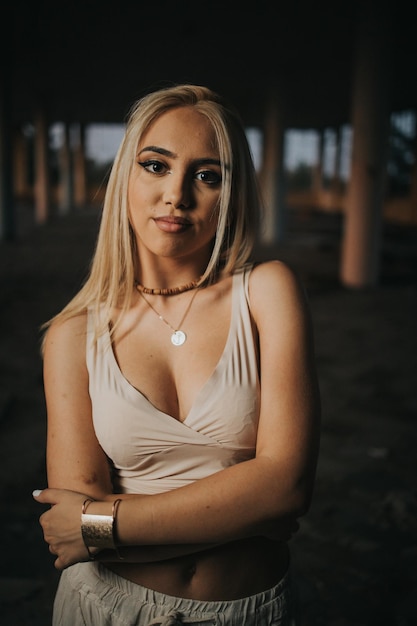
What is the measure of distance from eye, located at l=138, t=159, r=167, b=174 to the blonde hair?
0.04m

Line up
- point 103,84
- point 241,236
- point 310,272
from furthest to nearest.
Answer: point 103,84, point 310,272, point 241,236

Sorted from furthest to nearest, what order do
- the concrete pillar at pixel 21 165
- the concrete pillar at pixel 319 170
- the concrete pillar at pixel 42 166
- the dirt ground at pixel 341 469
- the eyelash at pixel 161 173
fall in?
the concrete pillar at pixel 21 165
the concrete pillar at pixel 319 170
the concrete pillar at pixel 42 166
the dirt ground at pixel 341 469
the eyelash at pixel 161 173

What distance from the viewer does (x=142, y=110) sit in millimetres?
1520

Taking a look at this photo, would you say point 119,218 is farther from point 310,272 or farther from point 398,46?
point 398,46

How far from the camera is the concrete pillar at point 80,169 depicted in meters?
37.0

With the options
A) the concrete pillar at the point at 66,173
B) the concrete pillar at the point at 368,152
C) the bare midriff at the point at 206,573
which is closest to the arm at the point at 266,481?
the bare midriff at the point at 206,573

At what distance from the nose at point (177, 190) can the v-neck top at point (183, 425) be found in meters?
0.35

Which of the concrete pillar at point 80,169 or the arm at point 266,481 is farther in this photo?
the concrete pillar at point 80,169

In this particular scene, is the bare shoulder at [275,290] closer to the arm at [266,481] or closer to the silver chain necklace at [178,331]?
the arm at [266,481]

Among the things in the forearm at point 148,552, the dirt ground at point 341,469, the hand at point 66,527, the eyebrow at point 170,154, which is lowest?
the dirt ground at point 341,469

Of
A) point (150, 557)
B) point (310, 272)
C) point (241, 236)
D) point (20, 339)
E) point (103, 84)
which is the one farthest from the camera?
point (103, 84)

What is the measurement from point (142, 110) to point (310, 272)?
470 inches

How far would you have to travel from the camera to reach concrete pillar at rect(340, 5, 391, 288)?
416 inches

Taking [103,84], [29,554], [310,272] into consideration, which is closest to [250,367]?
[29,554]
